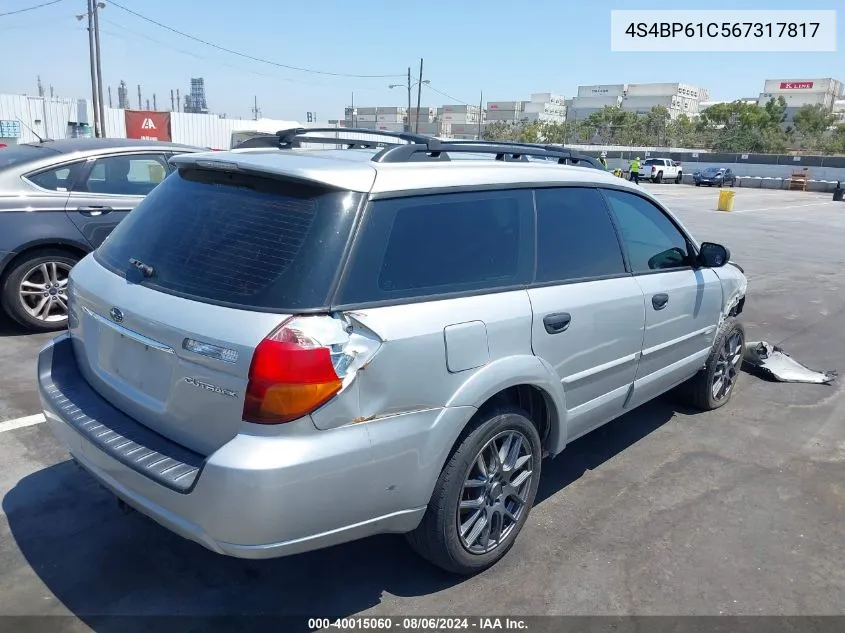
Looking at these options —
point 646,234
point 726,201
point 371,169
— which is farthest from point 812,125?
point 371,169

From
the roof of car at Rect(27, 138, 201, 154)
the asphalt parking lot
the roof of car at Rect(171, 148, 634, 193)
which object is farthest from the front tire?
the roof of car at Rect(27, 138, 201, 154)

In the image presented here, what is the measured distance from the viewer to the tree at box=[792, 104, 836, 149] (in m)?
74.0

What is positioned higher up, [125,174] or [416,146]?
[416,146]

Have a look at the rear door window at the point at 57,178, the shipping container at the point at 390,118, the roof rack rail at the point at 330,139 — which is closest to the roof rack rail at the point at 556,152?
the roof rack rail at the point at 330,139

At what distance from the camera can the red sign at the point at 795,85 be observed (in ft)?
414

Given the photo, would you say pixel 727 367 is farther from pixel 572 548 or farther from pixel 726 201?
pixel 726 201

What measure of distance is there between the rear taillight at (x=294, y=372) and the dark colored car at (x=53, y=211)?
3.89m

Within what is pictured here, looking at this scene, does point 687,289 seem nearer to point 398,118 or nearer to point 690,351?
point 690,351

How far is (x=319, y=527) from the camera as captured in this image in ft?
7.84

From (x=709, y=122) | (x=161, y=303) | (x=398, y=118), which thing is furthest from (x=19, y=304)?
(x=398, y=118)

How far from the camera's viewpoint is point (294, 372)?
2271 millimetres

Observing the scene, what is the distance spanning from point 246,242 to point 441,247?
31.3 inches

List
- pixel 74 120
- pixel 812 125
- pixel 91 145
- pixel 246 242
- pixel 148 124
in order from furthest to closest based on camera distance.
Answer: pixel 812 125, pixel 74 120, pixel 148 124, pixel 91 145, pixel 246 242

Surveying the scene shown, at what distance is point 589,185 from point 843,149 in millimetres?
79531
